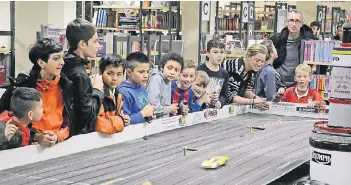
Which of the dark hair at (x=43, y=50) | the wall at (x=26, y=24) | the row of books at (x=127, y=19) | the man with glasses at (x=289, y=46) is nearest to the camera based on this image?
the dark hair at (x=43, y=50)

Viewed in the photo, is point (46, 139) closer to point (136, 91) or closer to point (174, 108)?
point (136, 91)

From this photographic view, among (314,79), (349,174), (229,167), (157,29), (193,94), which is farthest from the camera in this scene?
(157,29)

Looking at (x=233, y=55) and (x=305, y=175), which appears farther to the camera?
(x=233, y=55)

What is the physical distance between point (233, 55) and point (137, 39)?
2.15 m

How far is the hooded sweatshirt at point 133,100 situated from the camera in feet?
13.3

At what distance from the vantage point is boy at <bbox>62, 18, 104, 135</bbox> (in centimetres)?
356

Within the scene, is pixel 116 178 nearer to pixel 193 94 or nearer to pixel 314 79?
pixel 193 94

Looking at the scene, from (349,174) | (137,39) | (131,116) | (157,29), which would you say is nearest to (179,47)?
(137,39)

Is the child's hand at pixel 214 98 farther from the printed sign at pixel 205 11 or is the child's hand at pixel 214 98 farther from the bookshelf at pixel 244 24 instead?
the bookshelf at pixel 244 24

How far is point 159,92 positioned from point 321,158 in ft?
6.64

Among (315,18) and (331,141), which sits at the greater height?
(315,18)

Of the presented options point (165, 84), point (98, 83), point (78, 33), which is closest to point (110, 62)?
point (98, 83)

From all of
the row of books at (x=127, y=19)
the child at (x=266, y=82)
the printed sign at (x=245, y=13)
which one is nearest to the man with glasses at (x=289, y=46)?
the child at (x=266, y=82)

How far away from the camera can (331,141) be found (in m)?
2.70
